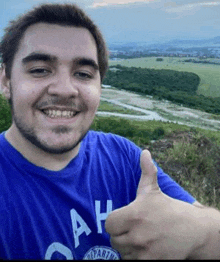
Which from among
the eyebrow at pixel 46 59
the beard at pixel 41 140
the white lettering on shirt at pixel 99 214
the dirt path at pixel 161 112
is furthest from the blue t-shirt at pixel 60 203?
the dirt path at pixel 161 112

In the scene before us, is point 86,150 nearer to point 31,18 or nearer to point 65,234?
point 65,234

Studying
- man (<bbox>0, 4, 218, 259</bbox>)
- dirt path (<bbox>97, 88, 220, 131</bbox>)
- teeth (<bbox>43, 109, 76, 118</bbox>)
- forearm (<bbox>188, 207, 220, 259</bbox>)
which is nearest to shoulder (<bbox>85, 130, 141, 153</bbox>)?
man (<bbox>0, 4, 218, 259</bbox>)

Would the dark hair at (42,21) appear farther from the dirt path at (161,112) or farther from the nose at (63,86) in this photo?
the dirt path at (161,112)

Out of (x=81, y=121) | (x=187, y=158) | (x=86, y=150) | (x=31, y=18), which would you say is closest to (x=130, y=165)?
(x=86, y=150)

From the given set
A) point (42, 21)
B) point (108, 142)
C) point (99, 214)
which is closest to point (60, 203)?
point (99, 214)

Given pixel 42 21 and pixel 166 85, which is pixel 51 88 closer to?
pixel 42 21
